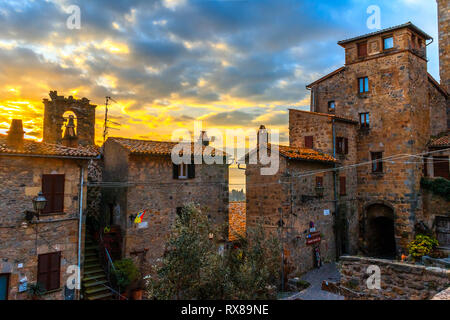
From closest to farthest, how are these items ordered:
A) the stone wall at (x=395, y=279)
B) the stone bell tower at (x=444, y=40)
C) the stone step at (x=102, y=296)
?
the stone wall at (x=395, y=279) → the stone step at (x=102, y=296) → the stone bell tower at (x=444, y=40)

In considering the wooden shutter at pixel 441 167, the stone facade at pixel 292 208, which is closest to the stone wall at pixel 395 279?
the stone facade at pixel 292 208

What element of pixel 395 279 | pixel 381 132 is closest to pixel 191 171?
pixel 395 279

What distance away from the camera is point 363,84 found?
23.4 meters

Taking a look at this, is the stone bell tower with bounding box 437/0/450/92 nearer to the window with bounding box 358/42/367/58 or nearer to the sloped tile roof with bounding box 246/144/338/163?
the window with bounding box 358/42/367/58

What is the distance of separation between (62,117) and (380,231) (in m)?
25.3

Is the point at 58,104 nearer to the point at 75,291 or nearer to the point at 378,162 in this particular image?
the point at 75,291

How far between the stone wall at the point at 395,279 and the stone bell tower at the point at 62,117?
18.9 m

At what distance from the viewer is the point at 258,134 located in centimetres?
1939

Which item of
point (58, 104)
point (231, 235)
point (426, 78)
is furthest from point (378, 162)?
point (58, 104)

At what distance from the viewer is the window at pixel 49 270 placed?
12.8m

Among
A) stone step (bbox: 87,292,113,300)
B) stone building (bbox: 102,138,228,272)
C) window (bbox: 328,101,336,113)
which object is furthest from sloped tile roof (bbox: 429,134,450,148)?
stone step (bbox: 87,292,113,300)

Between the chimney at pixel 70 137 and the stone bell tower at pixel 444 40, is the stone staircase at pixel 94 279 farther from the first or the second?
the stone bell tower at pixel 444 40

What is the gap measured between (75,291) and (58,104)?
1383 cm

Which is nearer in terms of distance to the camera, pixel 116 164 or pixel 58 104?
pixel 116 164
